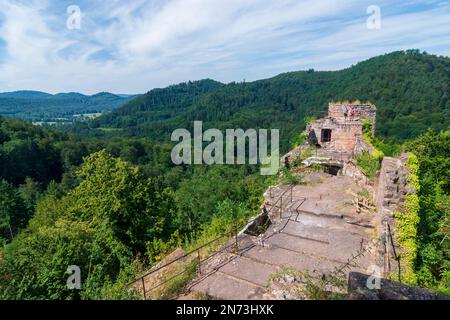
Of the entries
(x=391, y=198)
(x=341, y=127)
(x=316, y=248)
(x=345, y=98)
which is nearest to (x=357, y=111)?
(x=341, y=127)

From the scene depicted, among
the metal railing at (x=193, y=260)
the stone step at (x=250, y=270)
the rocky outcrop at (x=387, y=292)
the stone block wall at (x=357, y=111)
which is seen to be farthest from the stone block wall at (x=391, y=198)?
the stone block wall at (x=357, y=111)

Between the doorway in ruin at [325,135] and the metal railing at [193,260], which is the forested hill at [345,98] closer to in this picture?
the doorway in ruin at [325,135]

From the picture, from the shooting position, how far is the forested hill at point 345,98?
80775mm

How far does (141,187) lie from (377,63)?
151718 millimetres

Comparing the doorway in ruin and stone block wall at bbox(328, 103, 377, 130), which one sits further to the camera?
the doorway in ruin

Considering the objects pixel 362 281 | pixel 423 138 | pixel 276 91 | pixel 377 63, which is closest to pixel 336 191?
pixel 362 281

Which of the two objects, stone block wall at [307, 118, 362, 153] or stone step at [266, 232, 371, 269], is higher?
stone block wall at [307, 118, 362, 153]

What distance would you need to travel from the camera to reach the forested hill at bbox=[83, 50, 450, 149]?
80.8 m

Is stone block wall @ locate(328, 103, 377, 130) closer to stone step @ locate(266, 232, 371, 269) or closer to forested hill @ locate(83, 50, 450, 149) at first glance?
stone step @ locate(266, 232, 371, 269)

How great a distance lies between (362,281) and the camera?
15.0 feet

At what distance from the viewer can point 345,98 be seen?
4082 inches

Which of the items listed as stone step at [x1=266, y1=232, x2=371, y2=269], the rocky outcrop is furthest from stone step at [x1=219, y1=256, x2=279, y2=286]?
the rocky outcrop

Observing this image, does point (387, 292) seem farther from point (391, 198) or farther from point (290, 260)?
point (391, 198)
